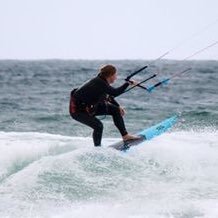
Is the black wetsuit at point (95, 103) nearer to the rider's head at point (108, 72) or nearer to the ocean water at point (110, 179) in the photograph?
the rider's head at point (108, 72)

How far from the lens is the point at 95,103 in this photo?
8516 millimetres

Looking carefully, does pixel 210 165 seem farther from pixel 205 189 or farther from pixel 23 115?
pixel 23 115

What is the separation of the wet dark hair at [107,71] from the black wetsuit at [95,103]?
8 centimetres

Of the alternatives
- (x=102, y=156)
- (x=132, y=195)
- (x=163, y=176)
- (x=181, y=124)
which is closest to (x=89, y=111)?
(x=102, y=156)

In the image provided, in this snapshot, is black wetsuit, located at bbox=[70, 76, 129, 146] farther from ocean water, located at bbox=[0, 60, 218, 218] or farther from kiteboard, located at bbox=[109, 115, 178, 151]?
ocean water, located at bbox=[0, 60, 218, 218]

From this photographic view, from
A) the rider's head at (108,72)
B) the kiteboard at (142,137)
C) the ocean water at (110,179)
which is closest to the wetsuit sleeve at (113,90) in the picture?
the rider's head at (108,72)

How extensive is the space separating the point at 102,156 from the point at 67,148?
5.62 ft

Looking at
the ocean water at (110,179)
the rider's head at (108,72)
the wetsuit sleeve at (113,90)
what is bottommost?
the ocean water at (110,179)

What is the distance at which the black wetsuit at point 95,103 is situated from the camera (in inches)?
325

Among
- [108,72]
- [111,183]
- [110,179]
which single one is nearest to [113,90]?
[108,72]

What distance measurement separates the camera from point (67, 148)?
9445 mm

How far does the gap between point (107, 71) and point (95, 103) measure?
60 cm

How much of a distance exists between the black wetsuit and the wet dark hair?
83mm

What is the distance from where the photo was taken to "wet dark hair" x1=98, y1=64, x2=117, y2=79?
326 inches
